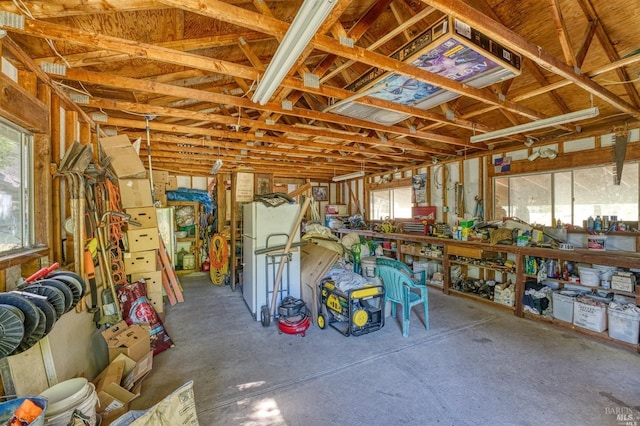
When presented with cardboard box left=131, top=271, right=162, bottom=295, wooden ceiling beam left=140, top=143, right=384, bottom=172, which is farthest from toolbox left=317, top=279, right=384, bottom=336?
wooden ceiling beam left=140, top=143, right=384, bottom=172

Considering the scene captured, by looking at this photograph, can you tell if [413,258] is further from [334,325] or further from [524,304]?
→ [334,325]

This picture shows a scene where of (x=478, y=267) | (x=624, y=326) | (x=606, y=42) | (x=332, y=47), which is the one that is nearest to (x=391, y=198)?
(x=478, y=267)

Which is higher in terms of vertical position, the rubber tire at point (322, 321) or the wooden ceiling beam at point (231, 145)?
the wooden ceiling beam at point (231, 145)

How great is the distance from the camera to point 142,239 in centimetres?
389

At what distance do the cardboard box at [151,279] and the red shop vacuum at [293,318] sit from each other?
77.1 inches

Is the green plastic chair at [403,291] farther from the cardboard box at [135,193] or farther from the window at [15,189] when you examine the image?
the window at [15,189]

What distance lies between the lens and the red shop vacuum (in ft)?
11.1

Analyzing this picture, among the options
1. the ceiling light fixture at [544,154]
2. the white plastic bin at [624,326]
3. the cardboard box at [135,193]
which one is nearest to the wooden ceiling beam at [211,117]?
the cardboard box at [135,193]

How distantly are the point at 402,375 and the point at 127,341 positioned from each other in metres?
2.66

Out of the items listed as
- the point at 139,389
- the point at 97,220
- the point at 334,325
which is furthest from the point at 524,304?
the point at 97,220

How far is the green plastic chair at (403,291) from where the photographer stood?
11.5 ft

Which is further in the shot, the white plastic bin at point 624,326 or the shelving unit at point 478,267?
the shelving unit at point 478,267

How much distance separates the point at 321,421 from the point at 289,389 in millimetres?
466

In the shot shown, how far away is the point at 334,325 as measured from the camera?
376cm
